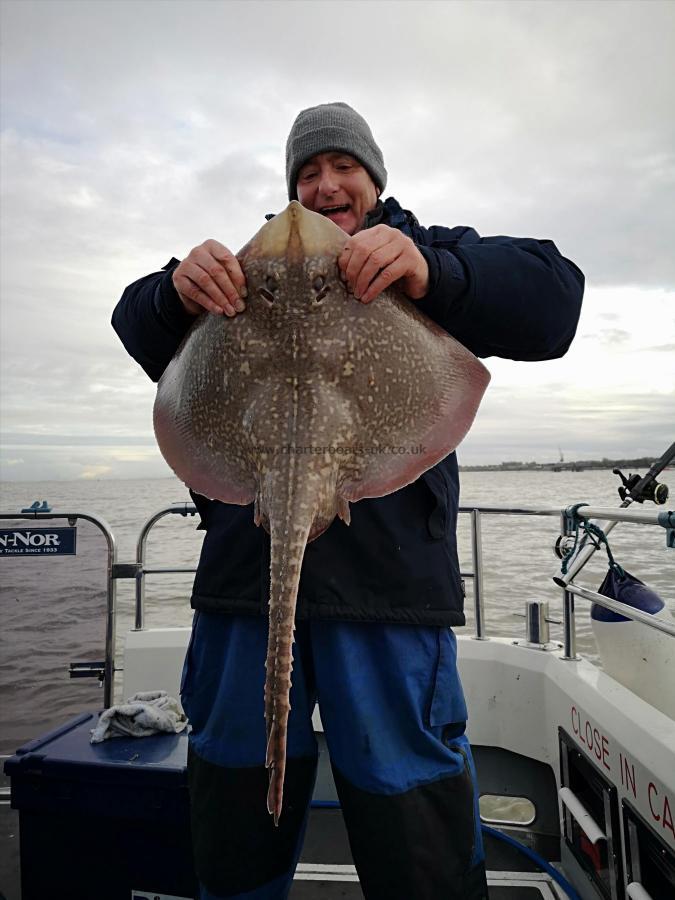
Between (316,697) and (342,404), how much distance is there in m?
1.02

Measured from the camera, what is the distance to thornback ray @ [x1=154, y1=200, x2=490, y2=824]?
151 cm

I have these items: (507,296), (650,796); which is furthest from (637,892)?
(507,296)

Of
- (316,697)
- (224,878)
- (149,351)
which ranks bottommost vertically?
(224,878)

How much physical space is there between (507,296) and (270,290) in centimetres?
68

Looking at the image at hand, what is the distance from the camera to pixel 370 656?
188 cm

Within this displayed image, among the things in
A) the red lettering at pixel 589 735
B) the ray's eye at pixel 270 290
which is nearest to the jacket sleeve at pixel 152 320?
the ray's eye at pixel 270 290

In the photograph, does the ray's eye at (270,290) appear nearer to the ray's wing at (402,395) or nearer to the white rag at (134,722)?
the ray's wing at (402,395)

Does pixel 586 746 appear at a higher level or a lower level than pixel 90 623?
higher

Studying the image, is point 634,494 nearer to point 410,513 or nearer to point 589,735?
point 589,735

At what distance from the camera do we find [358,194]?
2344 mm

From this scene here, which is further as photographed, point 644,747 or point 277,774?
point 644,747

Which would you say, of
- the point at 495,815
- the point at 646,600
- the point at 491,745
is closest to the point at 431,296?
the point at 646,600

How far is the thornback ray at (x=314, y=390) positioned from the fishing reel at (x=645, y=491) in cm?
201

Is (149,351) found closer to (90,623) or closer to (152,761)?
(152,761)
